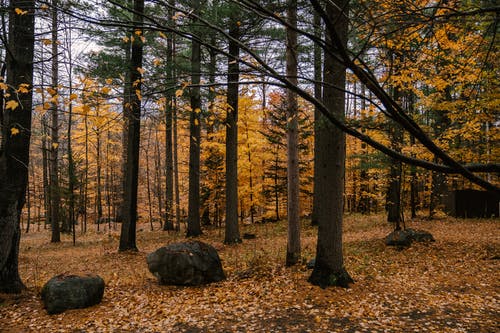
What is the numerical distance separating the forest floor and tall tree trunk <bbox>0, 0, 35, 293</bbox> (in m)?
0.63

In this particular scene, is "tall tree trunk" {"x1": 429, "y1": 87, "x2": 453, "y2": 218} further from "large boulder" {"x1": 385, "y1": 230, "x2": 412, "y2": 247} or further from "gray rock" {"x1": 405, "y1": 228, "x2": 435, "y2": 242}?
"large boulder" {"x1": 385, "y1": 230, "x2": 412, "y2": 247}

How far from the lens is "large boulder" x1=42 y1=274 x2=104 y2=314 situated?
17.8 ft

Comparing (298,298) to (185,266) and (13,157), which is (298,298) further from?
(13,157)

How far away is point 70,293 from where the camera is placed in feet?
18.2

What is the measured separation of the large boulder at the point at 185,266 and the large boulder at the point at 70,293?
4.13ft

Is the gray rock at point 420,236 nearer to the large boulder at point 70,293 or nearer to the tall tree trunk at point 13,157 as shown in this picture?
the large boulder at point 70,293

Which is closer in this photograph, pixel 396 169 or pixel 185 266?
pixel 185 266

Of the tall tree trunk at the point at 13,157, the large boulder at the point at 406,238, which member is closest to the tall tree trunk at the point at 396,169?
the large boulder at the point at 406,238

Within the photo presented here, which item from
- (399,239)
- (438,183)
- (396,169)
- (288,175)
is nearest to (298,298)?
(288,175)

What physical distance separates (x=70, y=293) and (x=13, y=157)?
8.82 feet

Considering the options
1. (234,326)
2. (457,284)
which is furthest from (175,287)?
(457,284)

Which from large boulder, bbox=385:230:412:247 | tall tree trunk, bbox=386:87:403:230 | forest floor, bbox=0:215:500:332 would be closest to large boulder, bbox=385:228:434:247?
large boulder, bbox=385:230:412:247

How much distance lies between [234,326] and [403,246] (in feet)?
20.6

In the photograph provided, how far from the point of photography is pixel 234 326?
480 centimetres
